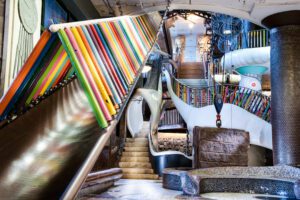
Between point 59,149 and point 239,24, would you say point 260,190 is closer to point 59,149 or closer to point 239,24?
point 59,149

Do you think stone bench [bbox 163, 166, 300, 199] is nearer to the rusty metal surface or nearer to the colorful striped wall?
the colorful striped wall

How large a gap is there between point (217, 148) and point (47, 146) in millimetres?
5574

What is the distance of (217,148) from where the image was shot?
7.19 meters

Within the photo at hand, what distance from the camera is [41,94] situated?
8.32 ft

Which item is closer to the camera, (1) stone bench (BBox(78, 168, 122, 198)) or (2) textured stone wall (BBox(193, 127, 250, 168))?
(1) stone bench (BBox(78, 168, 122, 198))

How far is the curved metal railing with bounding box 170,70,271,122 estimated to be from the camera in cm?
1341

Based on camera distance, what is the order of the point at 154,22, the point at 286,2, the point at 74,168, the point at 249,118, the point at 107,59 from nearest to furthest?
the point at 74,168
the point at 107,59
the point at 154,22
the point at 286,2
the point at 249,118

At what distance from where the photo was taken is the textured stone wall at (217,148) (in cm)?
707

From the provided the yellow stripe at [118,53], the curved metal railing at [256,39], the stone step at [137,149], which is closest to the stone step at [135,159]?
the stone step at [137,149]

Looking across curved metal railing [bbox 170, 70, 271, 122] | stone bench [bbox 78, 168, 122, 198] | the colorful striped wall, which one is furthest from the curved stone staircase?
the colorful striped wall

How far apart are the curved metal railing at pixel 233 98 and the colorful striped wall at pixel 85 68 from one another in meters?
10.3

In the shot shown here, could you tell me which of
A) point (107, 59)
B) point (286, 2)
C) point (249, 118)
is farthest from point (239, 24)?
point (107, 59)

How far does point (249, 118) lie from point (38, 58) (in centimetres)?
1161

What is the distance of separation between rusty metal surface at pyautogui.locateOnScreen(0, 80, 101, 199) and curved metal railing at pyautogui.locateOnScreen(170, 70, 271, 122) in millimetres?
10685
